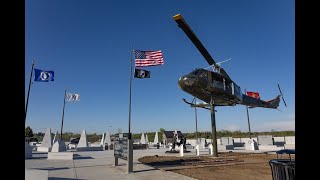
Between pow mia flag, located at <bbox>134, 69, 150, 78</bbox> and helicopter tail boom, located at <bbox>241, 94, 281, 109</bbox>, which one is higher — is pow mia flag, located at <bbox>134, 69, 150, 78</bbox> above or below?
above

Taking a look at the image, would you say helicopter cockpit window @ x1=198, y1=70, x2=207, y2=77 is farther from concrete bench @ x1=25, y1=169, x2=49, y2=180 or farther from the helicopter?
concrete bench @ x1=25, y1=169, x2=49, y2=180

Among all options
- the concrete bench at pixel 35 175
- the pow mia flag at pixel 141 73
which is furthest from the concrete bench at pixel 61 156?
the concrete bench at pixel 35 175

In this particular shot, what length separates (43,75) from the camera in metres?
28.5

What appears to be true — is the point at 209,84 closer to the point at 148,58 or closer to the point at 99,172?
the point at 148,58

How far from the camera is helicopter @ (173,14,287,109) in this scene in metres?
21.0

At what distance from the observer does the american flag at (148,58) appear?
20.4m

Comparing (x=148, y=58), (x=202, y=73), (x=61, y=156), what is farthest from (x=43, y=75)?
(x=202, y=73)

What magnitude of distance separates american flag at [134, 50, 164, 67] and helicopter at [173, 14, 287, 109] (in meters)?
2.64

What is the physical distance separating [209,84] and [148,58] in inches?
215

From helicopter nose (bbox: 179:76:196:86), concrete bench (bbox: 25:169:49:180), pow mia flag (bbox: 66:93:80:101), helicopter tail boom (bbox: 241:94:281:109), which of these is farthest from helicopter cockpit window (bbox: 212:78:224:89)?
pow mia flag (bbox: 66:93:80:101)

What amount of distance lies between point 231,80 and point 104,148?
24181 mm

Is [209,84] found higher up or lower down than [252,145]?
higher up

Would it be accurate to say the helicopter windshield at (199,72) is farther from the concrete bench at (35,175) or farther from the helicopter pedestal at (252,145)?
the helicopter pedestal at (252,145)
